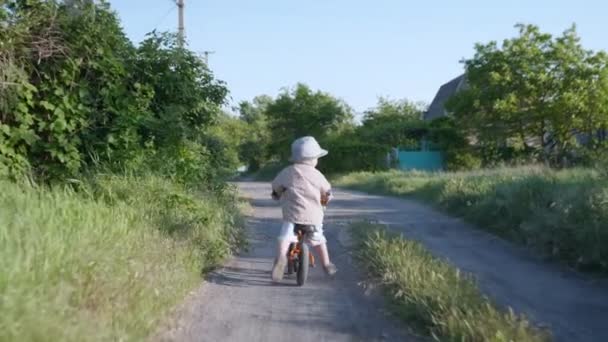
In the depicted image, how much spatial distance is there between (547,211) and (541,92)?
68.4ft

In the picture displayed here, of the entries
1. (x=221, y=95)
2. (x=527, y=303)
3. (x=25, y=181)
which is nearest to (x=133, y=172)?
(x=25, y=181)

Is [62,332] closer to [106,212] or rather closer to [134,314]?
[134,314]

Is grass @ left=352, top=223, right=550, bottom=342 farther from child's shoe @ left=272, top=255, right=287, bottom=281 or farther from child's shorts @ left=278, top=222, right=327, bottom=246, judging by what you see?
child's shoe @ left=272, top=255, right=287, bottom=281

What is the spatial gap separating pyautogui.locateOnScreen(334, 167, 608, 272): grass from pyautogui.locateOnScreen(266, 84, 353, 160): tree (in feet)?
97.0

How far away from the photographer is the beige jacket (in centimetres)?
765

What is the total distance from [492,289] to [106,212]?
4288 millimetres

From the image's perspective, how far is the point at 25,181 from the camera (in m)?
8.44

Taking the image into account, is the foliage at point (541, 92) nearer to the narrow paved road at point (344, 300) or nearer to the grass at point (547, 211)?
the grass at point (547, 211)

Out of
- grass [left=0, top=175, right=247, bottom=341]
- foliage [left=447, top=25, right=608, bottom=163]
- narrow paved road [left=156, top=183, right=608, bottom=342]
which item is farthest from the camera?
foliage [left=447, top=25, right=608, bottom=163]

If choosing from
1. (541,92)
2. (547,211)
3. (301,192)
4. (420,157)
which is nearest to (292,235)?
(301,192)

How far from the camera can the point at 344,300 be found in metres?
6.90

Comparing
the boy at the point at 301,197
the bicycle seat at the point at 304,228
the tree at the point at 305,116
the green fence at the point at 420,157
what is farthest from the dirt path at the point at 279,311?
the tree at the point at 305,116

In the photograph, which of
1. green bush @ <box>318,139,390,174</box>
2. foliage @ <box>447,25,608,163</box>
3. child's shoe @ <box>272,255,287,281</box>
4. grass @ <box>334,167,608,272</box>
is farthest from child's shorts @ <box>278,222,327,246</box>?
green bush @ <box>318,139,390,174</box>

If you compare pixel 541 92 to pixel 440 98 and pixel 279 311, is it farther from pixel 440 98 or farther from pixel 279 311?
pixel 279 311
